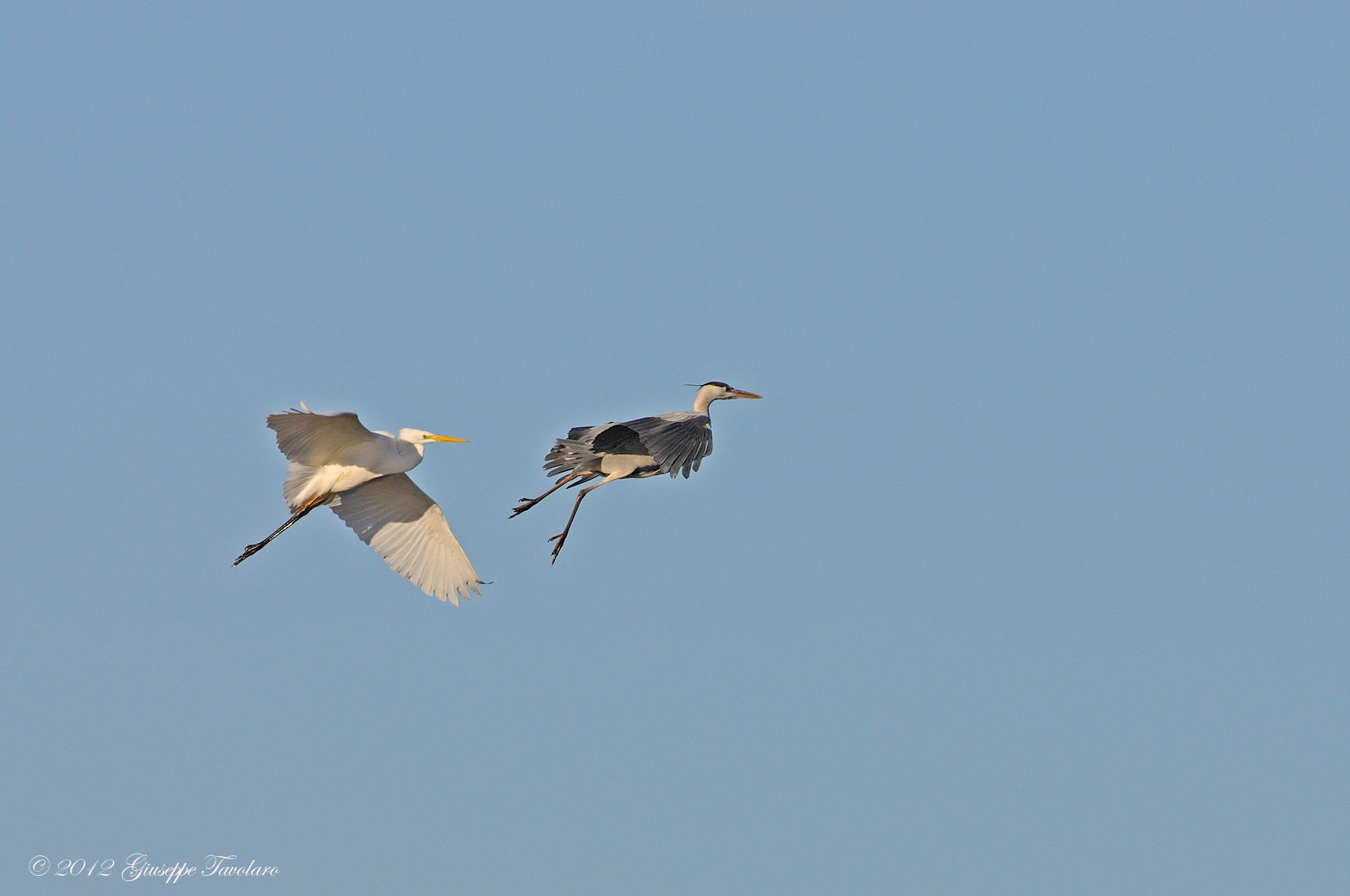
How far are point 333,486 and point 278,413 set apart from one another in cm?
275

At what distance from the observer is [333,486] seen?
26453 millimetres

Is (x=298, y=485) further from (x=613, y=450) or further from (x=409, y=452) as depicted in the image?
(x=613, y=450)

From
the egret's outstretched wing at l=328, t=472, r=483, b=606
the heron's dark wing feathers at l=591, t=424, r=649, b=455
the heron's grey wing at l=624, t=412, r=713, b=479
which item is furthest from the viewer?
the egret's outstretched wing at l=328, t=472, r=483, b=606

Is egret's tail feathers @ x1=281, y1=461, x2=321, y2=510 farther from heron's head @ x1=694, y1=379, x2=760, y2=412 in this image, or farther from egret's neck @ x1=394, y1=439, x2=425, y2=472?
heron's head @ x1=694, y1=379, x2=760, y2=412

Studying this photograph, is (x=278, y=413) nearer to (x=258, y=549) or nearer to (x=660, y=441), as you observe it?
(x=258, y=549)

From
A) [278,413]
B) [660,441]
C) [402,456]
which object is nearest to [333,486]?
[402,456]

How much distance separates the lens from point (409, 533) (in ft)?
89.9

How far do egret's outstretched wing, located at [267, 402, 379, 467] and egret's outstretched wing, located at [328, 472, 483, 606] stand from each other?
947 millimetres

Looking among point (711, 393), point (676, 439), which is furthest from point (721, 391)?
point (676, 439)

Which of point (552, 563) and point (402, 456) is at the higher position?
point (402, 456)

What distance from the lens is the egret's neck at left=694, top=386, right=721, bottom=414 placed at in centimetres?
2809

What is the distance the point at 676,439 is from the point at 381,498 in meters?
5.06

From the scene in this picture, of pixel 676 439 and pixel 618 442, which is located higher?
pixel 618 442

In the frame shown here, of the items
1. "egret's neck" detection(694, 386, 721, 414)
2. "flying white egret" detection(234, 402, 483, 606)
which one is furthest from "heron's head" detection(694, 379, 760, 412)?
"flying white egret" detection(234, 402, 483, 606)
